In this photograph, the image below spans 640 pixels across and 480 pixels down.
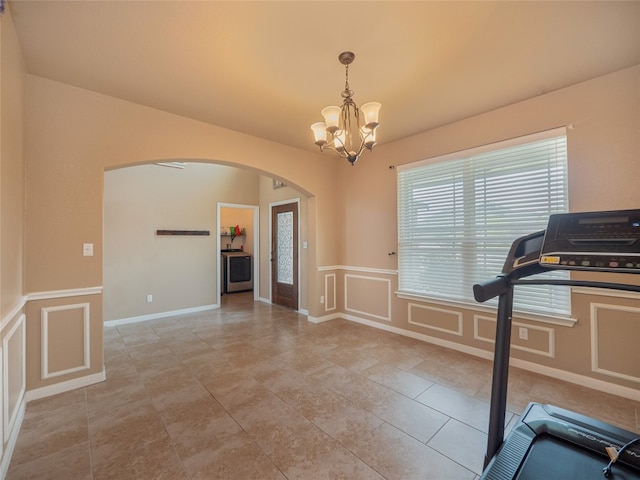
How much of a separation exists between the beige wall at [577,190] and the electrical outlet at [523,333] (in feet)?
0.16

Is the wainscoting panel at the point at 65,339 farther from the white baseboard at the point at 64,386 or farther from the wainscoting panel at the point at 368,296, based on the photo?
the wainscoting panel at the point at 368,296

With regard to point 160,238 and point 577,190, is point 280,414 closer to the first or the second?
point 577,190

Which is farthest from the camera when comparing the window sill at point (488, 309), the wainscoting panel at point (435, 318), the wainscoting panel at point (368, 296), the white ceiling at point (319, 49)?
the wainscoting panel at point (368, 296)

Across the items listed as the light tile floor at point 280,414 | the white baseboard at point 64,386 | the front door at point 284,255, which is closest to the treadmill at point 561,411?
the light tile floor at point 280,414

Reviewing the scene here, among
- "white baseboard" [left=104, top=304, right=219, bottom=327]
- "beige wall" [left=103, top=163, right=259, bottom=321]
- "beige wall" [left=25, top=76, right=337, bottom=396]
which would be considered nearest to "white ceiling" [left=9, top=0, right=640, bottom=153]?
"beige wall" [left=25, top=76, right=337, bottom=396]

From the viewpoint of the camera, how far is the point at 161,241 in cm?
499

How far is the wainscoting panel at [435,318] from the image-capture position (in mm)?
3437

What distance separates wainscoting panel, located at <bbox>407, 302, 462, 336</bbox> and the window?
0.63ft

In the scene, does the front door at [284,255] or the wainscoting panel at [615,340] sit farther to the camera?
the front door at [284,255]

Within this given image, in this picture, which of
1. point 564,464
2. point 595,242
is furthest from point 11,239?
point 564,464

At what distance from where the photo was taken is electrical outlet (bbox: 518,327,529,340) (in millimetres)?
2891

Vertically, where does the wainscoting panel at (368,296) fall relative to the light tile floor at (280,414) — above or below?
above

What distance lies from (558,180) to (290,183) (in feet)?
10.5

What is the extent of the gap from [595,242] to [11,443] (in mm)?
3515
